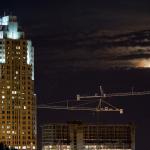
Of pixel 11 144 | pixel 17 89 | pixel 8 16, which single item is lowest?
pixel 11 144

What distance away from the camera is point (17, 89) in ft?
584

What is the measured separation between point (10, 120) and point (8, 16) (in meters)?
21.0

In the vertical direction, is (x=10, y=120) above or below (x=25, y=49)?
below

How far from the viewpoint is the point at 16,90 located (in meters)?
178

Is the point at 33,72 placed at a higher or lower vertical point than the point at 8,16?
lower

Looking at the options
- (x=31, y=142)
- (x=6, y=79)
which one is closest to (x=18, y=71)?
(x=6, y=79)

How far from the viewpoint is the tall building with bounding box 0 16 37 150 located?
6905 inches

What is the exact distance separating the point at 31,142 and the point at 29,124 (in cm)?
358

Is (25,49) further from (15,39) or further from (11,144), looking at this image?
(11,144)

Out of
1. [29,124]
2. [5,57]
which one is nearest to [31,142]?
[29,124]

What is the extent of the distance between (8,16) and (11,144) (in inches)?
1023

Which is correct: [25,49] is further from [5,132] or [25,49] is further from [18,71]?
[5,132]

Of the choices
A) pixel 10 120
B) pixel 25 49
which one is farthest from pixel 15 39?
pixel 10 120

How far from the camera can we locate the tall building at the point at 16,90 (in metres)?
175
